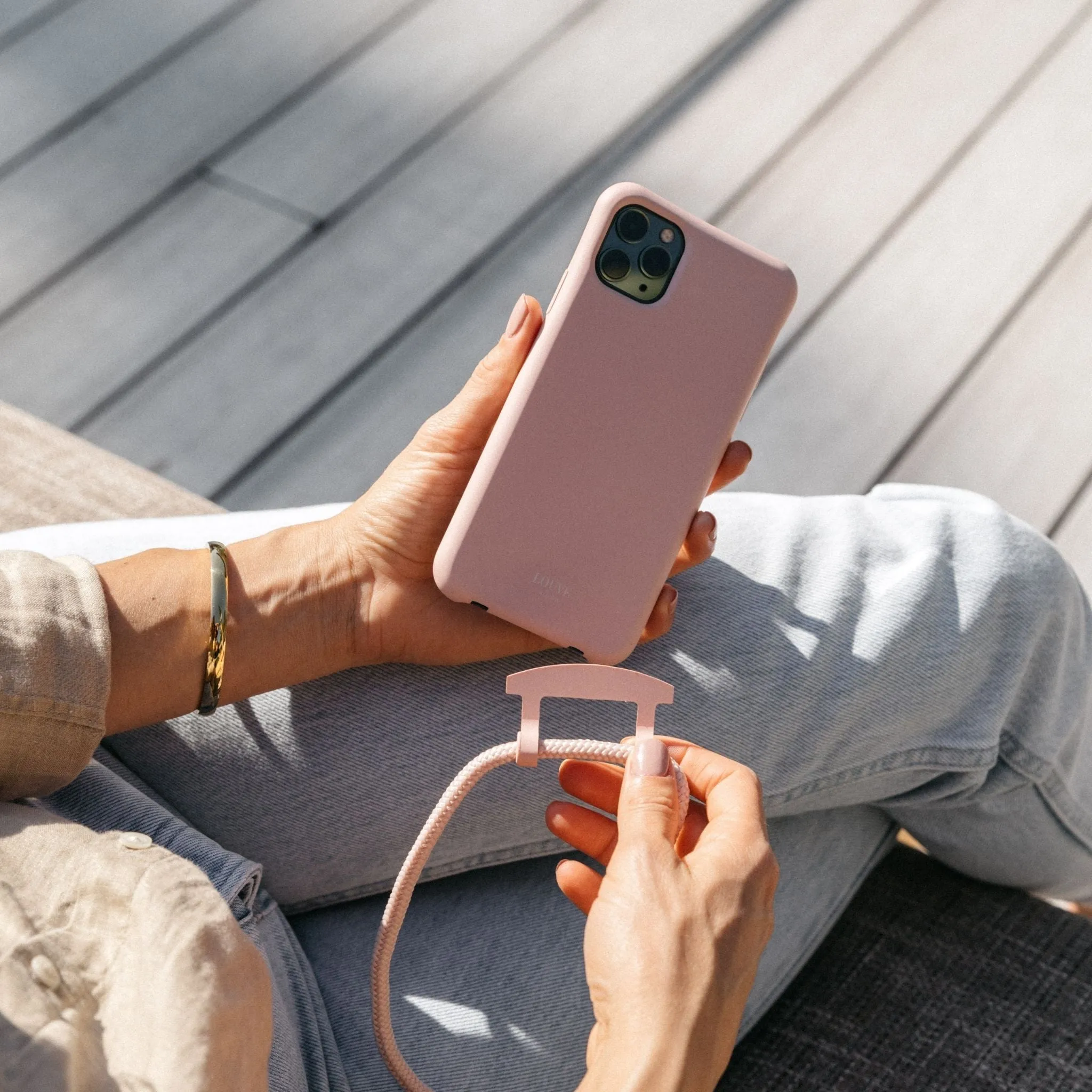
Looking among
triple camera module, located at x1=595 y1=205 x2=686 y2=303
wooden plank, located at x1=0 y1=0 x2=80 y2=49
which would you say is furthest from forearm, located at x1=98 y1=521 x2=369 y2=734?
wooden plank, located at x1=0 y1=0 x2=80 y2=49

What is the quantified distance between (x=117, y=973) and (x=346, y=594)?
0.28 meters

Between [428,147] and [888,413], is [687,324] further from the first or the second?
[428,147]

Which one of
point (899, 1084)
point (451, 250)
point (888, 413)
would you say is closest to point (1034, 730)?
point (899, 1084)

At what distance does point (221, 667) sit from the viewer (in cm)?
61

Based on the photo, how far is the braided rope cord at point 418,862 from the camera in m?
0.52

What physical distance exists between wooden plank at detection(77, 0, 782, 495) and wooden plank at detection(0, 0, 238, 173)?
373 mm

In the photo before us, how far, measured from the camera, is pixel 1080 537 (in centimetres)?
108

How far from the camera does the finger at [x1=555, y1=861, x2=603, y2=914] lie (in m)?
0.51

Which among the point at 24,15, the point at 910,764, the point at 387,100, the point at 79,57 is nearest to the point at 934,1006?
the point at 910,764

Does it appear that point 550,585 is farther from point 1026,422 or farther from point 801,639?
point 1026,422

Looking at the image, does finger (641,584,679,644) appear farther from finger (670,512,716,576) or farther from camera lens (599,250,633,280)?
camera lens (599,250,633,280)

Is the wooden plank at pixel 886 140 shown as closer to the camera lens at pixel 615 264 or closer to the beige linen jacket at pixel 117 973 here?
the camera lens at pixel 615 264

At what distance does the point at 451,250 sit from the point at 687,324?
0.71 m

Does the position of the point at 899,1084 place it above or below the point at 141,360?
above
